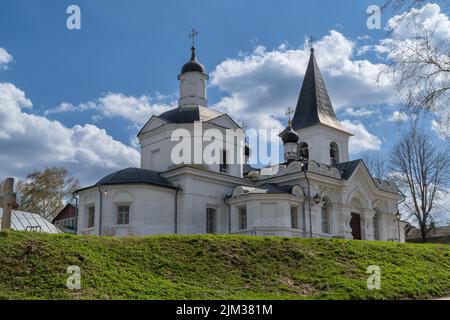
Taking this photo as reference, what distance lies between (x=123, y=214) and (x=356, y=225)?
42.6 feet

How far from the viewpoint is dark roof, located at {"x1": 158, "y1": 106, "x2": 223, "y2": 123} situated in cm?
2764

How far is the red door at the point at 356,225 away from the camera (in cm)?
2944

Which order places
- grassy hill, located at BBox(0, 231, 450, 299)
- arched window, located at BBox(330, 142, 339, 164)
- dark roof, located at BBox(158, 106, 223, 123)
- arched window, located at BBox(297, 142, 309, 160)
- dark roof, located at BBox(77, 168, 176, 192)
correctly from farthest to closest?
1. arched window, located at BBox(330, 142, 339, 164)
2. arched window, located at BBox(297, 142, 309, 160)
3. dark roof, located at BBox(158, 106, 223, 123)
4. dark roof, located at BBox(77, 168, 176, 192)
5. grassy hill, located at BBox(0, 231, 450, 299)

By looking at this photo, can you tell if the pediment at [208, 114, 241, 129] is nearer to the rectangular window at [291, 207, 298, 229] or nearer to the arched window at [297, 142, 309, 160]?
the rectangular window at [291, 207, 298, 229]

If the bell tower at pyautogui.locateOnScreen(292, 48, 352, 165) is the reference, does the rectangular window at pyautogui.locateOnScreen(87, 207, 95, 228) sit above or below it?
below

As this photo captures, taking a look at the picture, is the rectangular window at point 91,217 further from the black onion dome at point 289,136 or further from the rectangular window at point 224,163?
the black onion dome at point 289,136

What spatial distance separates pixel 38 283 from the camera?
36.4 ft

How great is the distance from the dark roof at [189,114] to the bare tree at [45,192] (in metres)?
18.5

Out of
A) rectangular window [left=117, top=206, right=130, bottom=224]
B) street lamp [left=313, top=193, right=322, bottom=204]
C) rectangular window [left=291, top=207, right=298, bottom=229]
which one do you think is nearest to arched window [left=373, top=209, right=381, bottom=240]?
street lamp [left=313, top=193, right=322, bottom=204]

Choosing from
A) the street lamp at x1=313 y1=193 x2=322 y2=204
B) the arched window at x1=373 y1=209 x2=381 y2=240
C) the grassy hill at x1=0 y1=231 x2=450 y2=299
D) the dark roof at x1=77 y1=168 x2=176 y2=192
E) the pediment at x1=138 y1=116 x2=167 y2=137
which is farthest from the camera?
the arched window at x1=373 y1=209 x2=381 y2=240

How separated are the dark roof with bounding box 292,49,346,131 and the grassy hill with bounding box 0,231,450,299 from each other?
62.0 ft

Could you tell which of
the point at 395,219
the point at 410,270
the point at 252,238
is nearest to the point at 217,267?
the point at 252,238

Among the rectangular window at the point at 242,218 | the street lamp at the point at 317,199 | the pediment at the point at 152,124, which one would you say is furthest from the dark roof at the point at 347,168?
the pediment at the point at 152,124

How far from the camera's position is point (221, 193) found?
26750mm
